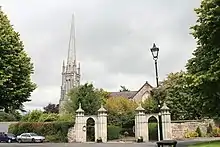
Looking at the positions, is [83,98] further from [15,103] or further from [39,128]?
[15,103]

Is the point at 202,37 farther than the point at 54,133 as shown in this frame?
No

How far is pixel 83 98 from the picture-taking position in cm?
5069

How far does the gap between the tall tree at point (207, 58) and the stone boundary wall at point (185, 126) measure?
14.1 meters

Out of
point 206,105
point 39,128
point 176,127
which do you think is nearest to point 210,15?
point 206,105

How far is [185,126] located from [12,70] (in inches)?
1003

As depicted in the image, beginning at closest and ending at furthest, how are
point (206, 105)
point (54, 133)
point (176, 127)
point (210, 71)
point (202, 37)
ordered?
1. point (210, 71)
2. point (202, 37)
3. point (206, 105)
4. point (176, 127)
5. point (54, 133)

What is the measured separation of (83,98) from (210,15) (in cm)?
2902

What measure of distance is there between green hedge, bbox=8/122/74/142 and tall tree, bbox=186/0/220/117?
70.7 feet

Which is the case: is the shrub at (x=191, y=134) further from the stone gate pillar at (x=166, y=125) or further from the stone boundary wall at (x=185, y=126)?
the stone gate pillar at (x=166, y=125)

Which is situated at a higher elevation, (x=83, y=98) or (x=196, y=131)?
(x=83, y=98)

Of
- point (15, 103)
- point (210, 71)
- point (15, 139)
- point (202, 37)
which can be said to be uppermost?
point (202, 37)

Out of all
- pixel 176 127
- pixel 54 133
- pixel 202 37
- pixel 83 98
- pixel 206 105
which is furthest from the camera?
pixel 83 98

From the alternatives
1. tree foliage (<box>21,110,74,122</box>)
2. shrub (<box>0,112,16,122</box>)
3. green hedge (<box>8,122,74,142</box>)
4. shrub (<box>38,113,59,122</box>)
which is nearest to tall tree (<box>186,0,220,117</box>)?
green hedge (<box>8,122,74,142</box>)

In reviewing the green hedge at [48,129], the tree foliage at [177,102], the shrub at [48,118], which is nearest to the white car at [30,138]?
the green hedge at [48,129]
